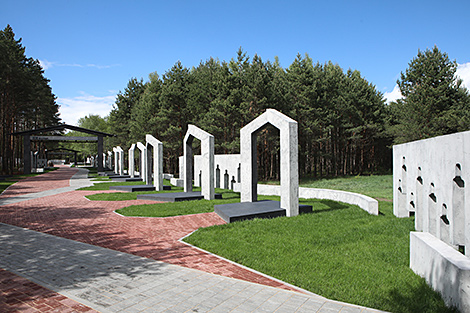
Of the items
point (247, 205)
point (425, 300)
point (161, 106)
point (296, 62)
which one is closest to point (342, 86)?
point (296, 62)

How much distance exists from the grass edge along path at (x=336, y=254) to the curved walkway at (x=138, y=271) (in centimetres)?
35

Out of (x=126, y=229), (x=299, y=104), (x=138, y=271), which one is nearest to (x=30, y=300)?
(x=138, y=271)

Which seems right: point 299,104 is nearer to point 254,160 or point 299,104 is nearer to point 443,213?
point 254,160

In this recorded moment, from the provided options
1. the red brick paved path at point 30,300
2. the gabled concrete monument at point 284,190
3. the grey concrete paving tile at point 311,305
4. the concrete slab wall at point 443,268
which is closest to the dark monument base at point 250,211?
the gabled concrete monument at point 284,190

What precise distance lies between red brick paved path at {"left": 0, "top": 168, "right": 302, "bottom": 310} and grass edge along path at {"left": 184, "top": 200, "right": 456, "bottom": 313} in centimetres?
44

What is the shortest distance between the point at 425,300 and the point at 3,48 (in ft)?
119

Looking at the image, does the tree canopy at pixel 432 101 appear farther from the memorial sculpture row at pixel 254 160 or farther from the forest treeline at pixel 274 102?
the memorial sculpture row at pixel 254 160

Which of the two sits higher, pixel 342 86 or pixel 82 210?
pixel 342 86

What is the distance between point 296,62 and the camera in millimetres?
34625

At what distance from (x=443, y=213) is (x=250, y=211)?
556 cm

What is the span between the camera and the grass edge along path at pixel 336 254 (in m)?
4.44

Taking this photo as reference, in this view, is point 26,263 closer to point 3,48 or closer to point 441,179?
point 441,179

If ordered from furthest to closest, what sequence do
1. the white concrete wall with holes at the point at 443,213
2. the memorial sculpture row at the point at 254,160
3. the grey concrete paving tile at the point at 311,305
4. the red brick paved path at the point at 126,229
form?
the memorial sculpture row at the point at 254,160 < the red brick paved path at the point at 126,229 < the white concrete wall with holes at the point at 443,213 < the grey concrete paving tile at the point at 311,305

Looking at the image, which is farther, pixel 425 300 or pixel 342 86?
pixel 342 86
